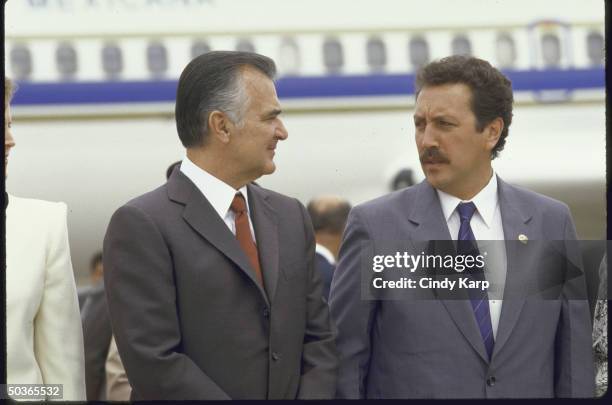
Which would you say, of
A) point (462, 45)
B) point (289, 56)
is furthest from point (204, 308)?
point (462, 45)

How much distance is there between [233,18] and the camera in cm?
1212

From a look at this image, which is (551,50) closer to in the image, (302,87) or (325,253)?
(302,87)

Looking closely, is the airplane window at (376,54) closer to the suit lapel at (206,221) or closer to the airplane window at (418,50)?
the airplane window at (418,50)

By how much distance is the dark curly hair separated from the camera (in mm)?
4105

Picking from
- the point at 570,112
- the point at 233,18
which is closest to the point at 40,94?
the point at 233,18

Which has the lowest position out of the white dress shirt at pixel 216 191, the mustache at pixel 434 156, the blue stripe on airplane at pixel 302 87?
the white dress shirt at pixel 216 191

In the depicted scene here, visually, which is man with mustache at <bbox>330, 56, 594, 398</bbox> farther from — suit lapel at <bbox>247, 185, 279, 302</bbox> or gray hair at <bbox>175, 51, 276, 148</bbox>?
gray hair at <bbox>175, 51, 276, 148</bbox>

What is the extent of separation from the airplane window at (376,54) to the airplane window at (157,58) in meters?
1.81

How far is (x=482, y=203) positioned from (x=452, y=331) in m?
0.42

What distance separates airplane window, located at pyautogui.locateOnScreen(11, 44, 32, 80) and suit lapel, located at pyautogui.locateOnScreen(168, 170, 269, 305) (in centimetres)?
779

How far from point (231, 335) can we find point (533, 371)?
0.93 m

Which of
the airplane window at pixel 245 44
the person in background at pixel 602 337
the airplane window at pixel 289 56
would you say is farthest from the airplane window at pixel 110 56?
the person in background at pixel 602 337

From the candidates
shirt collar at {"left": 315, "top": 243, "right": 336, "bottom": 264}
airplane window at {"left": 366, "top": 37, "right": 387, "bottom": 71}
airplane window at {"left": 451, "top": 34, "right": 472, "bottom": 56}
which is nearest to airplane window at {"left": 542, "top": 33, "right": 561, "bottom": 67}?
airplane window at {"left": 451, "top": 34, "right": 472, "bottom": 56}

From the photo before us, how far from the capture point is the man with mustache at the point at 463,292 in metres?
3.95
